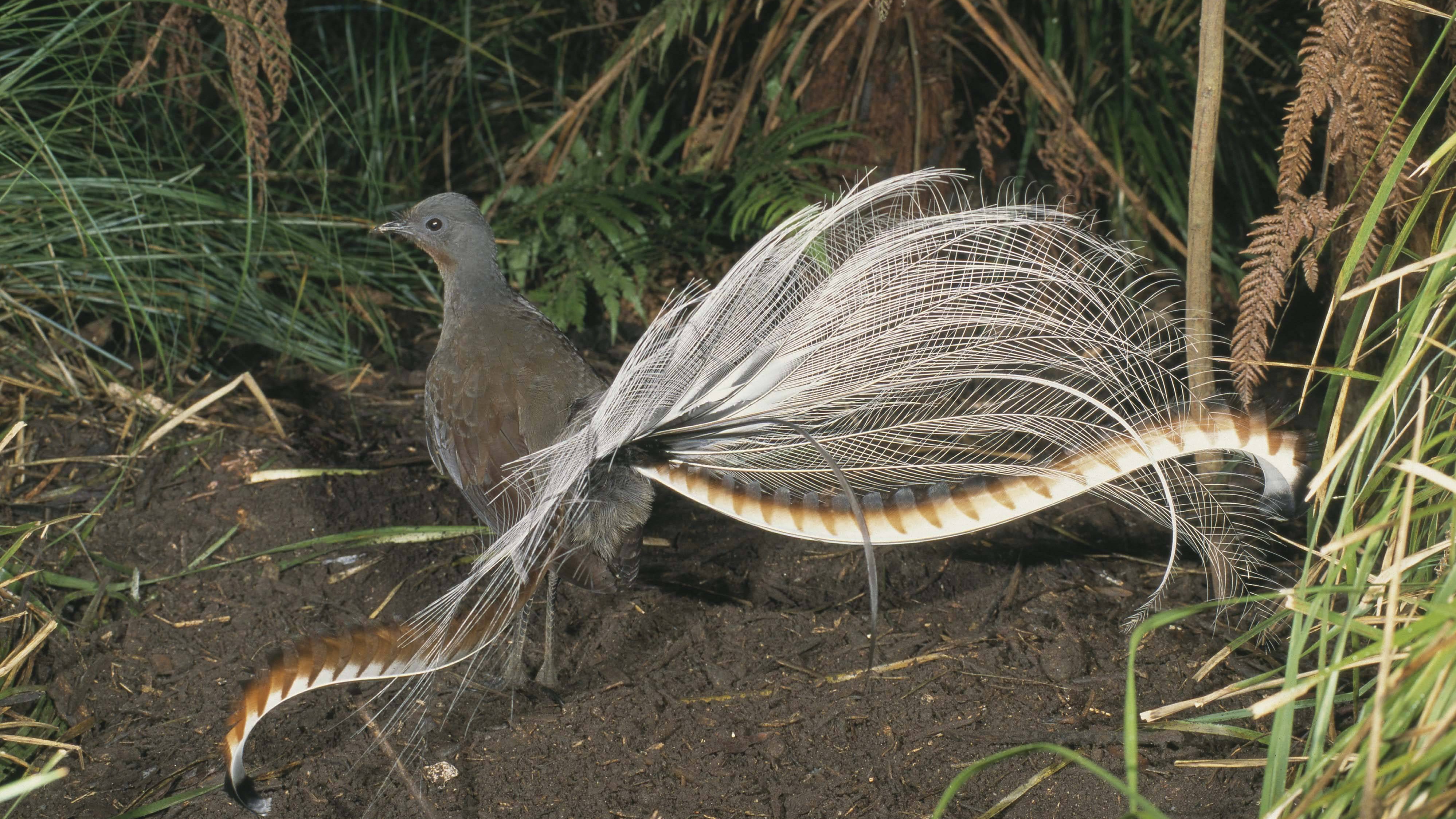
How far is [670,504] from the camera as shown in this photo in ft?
12.1

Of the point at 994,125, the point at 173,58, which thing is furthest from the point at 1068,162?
the point at 173,58

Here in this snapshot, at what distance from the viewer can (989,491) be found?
2326mm

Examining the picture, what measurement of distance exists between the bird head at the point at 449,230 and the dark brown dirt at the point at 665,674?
0.76 meters

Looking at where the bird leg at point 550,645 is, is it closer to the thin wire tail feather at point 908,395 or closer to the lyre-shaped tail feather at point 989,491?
the thin wire tail feather at point 908,395

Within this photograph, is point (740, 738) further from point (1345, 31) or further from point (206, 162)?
point (206, 162)

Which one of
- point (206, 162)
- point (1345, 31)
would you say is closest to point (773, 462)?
point (1345, 31)

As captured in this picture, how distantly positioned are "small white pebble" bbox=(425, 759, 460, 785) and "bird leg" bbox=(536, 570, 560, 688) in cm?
35

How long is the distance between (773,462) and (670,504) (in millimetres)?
1177

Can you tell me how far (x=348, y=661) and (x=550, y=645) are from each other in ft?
2.39

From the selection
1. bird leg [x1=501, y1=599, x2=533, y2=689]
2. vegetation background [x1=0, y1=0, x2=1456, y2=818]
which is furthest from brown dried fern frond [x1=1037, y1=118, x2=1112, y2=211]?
bird leg [x1=501, y1=599, x2=533, y2=689]

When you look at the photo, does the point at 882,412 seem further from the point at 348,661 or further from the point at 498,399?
the point at 348,661

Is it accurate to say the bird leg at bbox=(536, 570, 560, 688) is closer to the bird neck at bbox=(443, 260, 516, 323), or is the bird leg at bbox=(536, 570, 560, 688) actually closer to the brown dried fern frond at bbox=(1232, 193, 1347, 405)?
the bird neck at bbox=(443, 260, 516, 323)

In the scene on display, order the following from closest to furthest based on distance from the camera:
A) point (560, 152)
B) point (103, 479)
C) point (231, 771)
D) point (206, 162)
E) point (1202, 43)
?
point (231, 771) → point (1202, 43) → point (103, 479) → point (206, 162) → point (560, 152)

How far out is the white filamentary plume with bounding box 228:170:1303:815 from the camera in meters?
2.36
